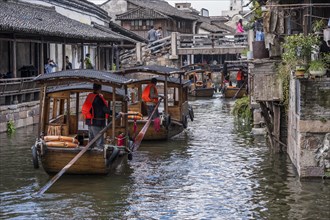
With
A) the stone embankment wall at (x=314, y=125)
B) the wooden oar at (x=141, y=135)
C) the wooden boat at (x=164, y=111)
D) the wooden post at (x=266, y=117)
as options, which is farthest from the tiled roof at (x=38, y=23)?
the stone embankment wall at (x=314, y=125)

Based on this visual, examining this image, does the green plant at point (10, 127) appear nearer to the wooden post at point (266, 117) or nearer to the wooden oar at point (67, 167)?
the wooden post at point (266, 117)

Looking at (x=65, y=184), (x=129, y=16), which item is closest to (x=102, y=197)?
(x=65, y=184)

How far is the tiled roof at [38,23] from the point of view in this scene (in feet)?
81.9

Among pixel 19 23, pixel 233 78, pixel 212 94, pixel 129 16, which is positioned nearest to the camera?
pixel 19 23

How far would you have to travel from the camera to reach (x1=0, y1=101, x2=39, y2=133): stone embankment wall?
23.1m

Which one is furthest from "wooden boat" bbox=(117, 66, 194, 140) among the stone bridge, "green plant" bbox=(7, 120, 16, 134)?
the stone bridge

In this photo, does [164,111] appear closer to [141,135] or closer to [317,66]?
[141,135]

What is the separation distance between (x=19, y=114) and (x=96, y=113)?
9675mm

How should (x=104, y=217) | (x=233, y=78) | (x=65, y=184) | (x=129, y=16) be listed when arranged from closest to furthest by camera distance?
(x=104, y=217) → (x=65, y=184) → (x=129, y=16) → (x=233, y=78)

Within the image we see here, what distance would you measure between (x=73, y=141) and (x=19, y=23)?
11.6 meters

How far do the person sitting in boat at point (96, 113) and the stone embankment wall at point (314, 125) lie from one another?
3.94 metres

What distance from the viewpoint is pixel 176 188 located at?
14.5 meters

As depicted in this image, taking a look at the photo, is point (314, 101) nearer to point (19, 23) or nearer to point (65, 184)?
point (65, 184)

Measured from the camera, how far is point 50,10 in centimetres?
3544
